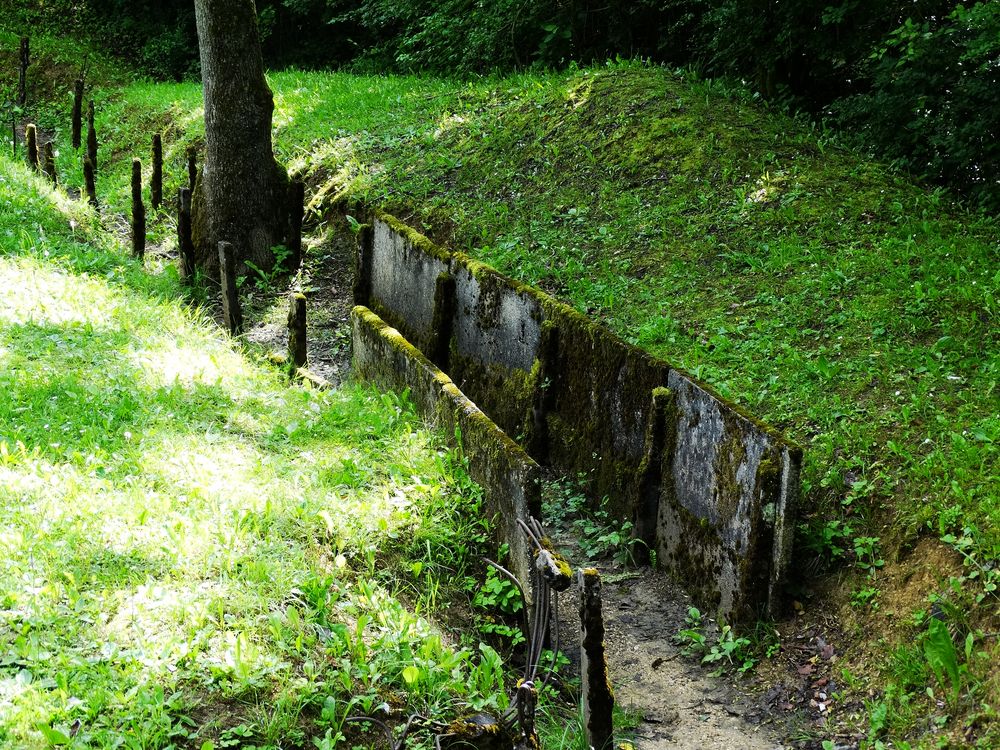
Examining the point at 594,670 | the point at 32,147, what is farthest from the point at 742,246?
the point at 32,147

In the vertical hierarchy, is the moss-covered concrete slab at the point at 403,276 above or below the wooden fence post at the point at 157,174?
below

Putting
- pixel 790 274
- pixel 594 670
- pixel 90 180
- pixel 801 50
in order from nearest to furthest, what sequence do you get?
pixel 594 670, pixel 790 274, pixel 801 50, pixel 90 180

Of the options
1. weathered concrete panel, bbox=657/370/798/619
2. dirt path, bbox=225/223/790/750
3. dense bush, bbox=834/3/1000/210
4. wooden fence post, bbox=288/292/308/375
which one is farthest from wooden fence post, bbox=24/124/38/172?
weathered concrete panel, bbox=657/370/798/619

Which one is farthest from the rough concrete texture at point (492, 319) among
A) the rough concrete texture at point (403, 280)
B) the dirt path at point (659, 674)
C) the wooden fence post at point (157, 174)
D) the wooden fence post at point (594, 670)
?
the wooden fence post at point (157, 174)

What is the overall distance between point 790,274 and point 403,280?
3405 millimetres

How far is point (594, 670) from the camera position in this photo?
13.3 feet

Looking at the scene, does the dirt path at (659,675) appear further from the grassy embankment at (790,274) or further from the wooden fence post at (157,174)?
the wooden fence post at (157,174)

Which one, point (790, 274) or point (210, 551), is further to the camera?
point (790, 274)

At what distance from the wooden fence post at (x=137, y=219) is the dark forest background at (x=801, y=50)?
241 inches

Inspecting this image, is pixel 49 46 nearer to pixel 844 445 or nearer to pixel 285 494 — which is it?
pixel 285 494

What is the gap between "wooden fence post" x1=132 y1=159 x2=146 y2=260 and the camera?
35.5 ft

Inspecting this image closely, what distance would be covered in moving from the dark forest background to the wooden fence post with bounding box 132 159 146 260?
6.13 m

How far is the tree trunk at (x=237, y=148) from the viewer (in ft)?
33.4

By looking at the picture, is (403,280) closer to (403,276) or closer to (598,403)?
(403,276)
